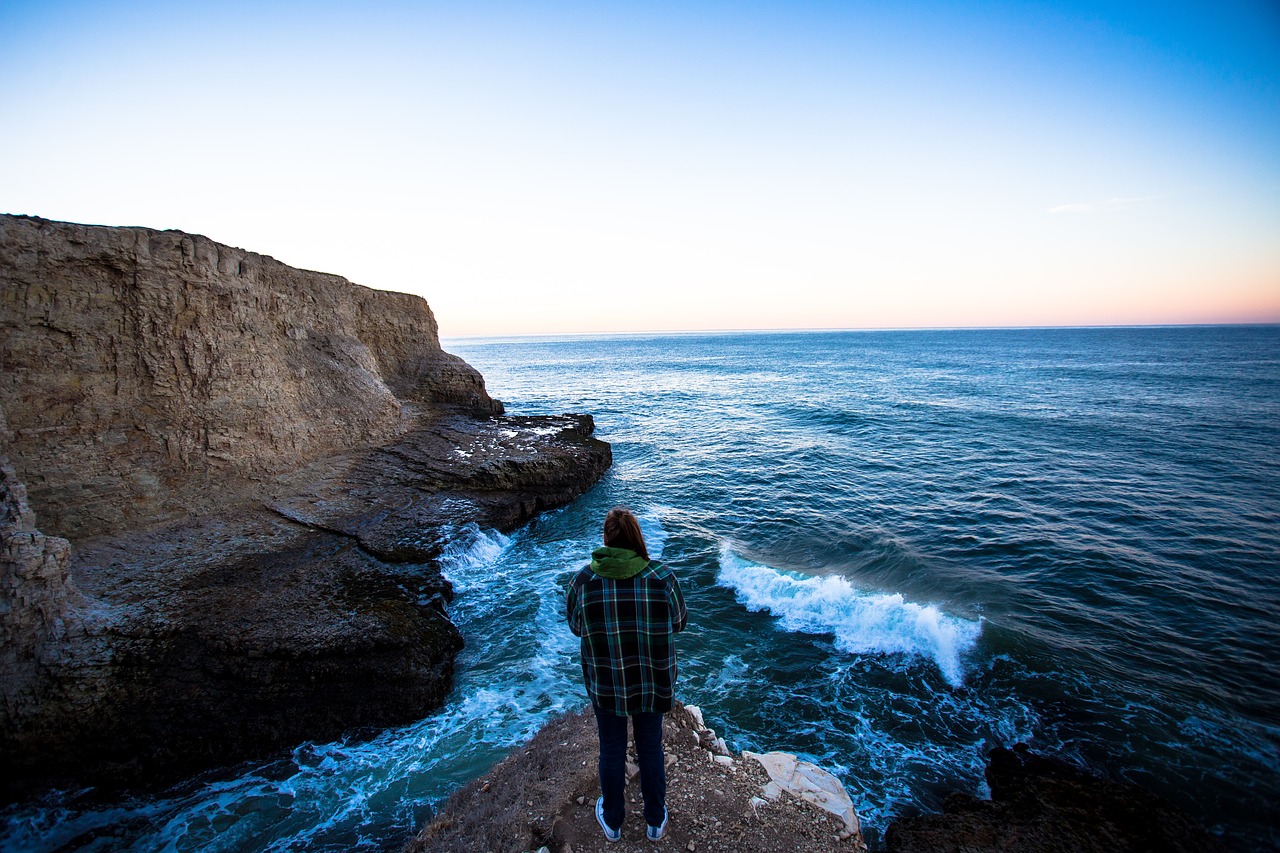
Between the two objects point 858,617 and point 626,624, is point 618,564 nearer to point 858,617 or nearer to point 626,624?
point 626,624

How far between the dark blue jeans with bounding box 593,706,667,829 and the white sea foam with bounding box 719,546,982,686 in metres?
7.09

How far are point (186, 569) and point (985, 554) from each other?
60.6 feet

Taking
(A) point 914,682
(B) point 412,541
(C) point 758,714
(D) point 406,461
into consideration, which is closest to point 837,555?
(A) point 914,682

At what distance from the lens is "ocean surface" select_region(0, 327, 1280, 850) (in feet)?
22.2

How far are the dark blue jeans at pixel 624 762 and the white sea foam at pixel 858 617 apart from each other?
7086 mm

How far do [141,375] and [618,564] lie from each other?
1379 cm

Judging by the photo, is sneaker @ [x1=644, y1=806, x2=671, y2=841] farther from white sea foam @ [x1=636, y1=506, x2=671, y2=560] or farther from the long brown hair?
white sea foam @ [x1=636, y1=506, x2=671, y2=560]

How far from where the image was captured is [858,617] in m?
10.8

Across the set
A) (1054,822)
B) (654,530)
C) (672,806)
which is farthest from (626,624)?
(654,530)

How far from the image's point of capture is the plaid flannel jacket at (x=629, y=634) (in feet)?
11.5

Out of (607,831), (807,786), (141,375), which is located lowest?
(807,786)

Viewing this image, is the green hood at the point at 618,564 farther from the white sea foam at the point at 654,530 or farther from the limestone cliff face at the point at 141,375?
the limestone cliff face at the point at 141,375

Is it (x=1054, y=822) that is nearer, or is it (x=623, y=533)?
(x=623, y=533)

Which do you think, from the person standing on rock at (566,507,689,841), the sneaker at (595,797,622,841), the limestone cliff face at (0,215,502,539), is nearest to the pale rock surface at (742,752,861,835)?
the sneaker at (595,797,622,841)
